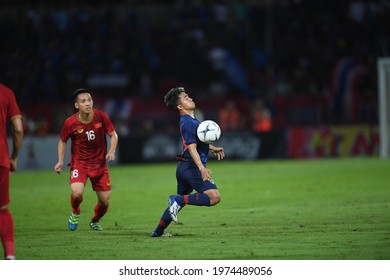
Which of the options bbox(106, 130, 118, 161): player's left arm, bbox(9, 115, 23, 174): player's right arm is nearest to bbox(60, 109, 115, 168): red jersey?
bbox(106, 130, 118, 161): player's left arm

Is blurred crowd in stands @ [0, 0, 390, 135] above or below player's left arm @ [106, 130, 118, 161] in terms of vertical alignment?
above

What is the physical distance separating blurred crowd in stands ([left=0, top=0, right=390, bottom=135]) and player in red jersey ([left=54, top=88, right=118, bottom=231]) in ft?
56.4

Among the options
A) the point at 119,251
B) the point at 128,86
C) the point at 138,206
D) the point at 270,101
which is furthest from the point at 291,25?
the point at 119,251

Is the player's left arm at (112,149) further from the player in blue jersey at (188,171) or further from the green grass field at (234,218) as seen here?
the green grass field at (234,218)

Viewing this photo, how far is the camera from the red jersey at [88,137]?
12.4 metres

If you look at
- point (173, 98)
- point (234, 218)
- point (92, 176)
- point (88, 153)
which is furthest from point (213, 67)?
point (173, 98)

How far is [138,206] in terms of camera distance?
16.2m

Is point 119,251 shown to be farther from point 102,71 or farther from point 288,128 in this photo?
point 102,71

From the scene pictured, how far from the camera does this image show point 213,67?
107ft

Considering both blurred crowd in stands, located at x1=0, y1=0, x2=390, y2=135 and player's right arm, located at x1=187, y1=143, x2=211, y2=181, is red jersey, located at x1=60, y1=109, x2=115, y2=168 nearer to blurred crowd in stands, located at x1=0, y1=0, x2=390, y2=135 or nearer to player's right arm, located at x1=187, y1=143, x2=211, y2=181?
player's right arm, located at x1=187, y1=143, x2=211, y2=181

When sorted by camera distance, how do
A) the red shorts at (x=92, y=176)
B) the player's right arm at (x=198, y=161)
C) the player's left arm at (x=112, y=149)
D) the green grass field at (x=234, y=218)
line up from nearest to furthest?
the green grass field at (x=234, y=218), the player's right arm at (x=198, y=161), the player's left arm at (x=112, y=149), the red shorts at (x=92, y=176)

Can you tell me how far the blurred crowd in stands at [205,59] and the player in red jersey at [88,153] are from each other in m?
17.2

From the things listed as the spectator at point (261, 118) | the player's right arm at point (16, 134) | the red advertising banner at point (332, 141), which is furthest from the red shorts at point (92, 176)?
the red advertising banner at point (332, 141)

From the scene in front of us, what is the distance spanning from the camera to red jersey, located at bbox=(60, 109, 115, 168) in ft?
40.6
